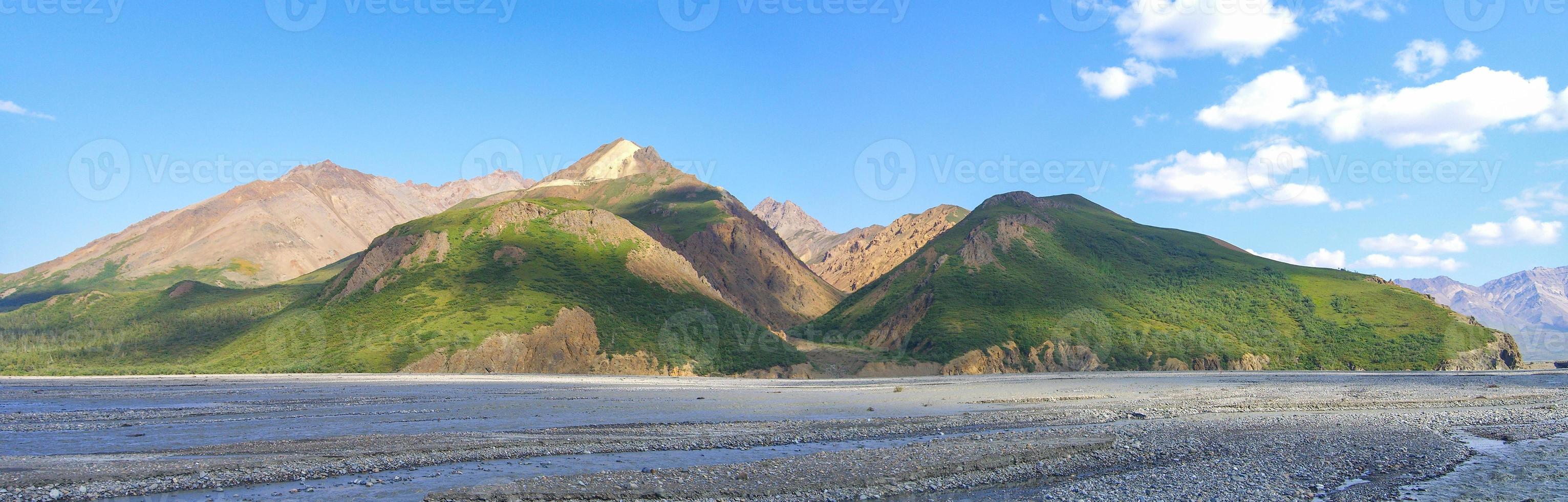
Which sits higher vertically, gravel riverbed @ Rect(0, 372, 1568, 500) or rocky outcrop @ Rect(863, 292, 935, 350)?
rocky outcrop @ Rect(863, 292, 935, 350)

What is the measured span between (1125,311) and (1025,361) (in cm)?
3202

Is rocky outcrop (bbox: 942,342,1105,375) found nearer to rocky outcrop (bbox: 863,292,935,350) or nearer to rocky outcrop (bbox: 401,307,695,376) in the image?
rocky outcrop (bbox: 863,292,935,350)

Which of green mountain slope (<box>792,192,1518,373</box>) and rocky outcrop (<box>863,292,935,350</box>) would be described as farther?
rocky outcrop (<box>863,292,935,350</box>)

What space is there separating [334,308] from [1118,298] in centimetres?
13315

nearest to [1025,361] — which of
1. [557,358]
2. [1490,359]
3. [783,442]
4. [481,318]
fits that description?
[557,358]

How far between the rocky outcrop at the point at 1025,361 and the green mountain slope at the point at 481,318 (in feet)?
83.2

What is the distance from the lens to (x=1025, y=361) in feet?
401

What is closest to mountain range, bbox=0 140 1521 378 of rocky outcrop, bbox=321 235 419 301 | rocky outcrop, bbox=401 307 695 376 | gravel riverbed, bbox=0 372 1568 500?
rocky outcrop, bbox=401 307 695 376

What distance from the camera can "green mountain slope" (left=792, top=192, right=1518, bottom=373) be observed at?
124 m

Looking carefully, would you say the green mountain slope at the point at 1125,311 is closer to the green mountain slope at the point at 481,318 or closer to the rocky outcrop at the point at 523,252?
the green mountain slope at the point at 481,318

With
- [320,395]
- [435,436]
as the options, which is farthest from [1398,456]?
[320,395]

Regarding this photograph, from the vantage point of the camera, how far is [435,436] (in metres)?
31.3

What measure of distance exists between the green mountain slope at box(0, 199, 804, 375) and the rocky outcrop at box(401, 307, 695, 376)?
6.8 inches

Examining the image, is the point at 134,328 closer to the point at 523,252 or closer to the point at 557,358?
the point at 523,252
